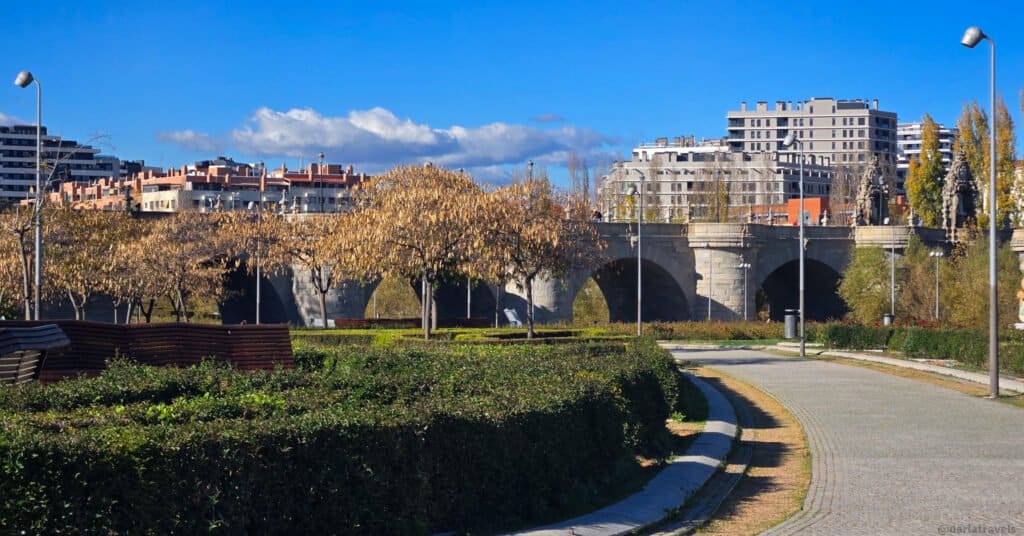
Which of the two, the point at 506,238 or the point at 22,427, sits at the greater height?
the point at 506,238

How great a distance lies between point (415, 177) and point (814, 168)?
113638mm

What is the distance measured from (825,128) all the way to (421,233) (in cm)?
14023

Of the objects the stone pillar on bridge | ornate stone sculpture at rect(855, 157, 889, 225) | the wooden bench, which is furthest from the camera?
ornate stone sculpture at rect(855, 157, 889, 225)

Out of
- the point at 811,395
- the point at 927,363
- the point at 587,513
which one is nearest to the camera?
the point at 587,513

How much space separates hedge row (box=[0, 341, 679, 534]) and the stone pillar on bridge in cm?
5080

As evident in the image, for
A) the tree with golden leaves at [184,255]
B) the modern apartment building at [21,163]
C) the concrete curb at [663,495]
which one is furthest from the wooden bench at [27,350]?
the modern apartment building at [21,163]

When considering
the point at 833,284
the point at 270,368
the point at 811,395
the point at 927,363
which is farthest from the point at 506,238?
the point at 833,284

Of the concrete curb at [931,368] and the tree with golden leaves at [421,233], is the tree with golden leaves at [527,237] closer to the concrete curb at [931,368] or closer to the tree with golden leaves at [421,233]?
the tree with golden leaves at [421,233]

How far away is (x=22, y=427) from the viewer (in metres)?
8.41

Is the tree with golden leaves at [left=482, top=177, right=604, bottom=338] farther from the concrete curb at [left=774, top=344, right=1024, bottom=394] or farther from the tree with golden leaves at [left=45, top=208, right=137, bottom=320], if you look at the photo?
the tree with golden leaves at [left=45, top=208, right=137, bottom=320]

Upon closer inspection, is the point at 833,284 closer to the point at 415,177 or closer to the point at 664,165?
the point at 415,177

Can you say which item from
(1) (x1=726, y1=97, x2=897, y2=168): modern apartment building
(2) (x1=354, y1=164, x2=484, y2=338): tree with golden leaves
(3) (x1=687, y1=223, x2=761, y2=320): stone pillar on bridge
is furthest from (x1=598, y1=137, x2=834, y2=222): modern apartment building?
(2) (x1=354, y1=164, x2=484, y2=338): tree with golden leaves

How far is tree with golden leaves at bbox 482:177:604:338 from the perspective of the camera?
39344 millimetres

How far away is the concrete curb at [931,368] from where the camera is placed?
27.7 meters
